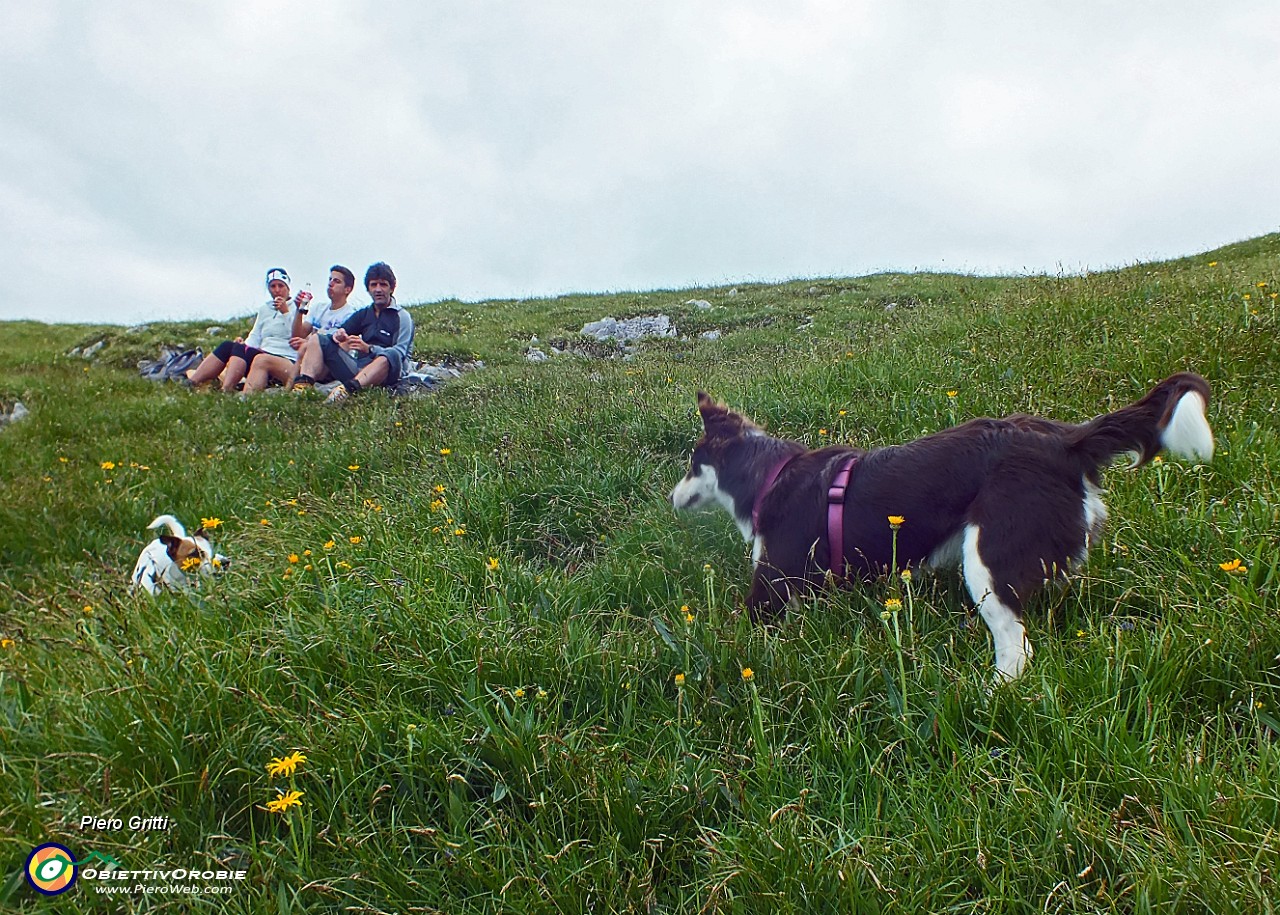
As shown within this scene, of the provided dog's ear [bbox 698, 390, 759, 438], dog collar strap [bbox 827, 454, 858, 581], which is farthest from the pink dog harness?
dog's ear [bbox 698, 390, 759, 438]

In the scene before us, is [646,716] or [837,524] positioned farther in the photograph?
[837,524]

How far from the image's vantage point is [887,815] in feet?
6.40

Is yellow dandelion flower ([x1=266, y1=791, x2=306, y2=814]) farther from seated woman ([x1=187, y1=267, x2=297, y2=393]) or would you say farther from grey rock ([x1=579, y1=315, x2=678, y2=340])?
grey rock ([x1=579, y1=315, x2=678, y2=340])

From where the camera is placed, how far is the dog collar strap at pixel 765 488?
3615mm

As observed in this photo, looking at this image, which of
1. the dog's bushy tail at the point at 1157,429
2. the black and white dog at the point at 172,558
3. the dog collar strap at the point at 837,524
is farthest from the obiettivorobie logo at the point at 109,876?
the dog's bushy tail at the point at 1157,429

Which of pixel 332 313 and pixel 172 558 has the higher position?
pixel 332 313

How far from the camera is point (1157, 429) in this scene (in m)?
2.68

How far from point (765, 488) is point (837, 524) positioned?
56cm

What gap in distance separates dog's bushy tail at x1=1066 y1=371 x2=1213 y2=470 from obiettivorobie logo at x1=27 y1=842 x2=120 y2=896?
11.7 ft

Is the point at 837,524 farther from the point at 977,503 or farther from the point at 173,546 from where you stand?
the point at 173,546

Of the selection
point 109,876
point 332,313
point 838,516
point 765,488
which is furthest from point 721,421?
point 332,313

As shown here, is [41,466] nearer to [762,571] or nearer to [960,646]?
[762,571]

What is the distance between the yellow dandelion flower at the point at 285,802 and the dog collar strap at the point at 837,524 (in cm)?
225

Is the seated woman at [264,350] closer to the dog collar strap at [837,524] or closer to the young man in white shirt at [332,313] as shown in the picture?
the young man in white shirt at [332,313]
